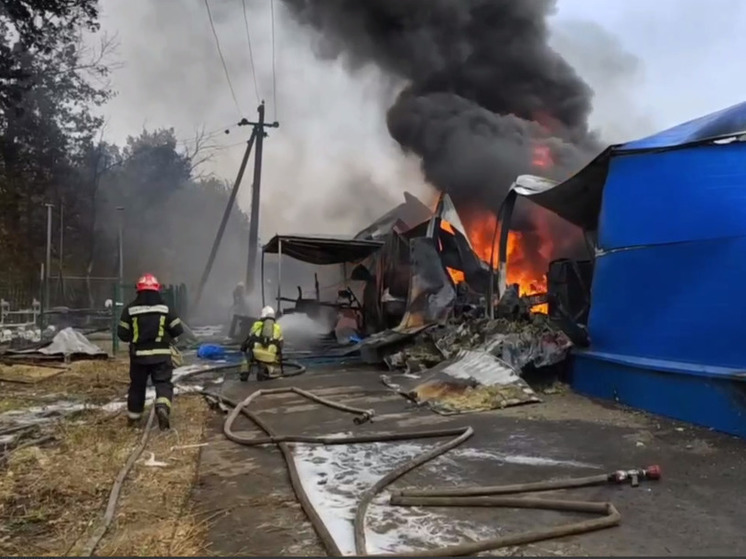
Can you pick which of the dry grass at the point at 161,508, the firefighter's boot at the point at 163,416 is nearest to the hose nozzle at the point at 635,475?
the dry grass at the point at 161,508

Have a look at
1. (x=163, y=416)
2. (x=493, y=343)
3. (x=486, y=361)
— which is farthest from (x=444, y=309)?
(x=163, y=416)

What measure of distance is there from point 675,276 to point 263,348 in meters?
5.54

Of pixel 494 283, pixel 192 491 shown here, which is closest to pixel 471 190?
pixel 494 283

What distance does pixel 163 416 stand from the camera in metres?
5.81

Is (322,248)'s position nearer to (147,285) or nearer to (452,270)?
(452,270)

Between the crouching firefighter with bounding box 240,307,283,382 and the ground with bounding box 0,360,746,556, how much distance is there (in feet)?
7.24

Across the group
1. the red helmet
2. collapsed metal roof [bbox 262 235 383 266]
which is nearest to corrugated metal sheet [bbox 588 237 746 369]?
the red helmet

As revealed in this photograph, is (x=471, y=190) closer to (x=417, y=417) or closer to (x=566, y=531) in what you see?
(x=417, y=417)

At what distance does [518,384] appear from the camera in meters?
6.87

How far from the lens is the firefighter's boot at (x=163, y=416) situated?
581cm

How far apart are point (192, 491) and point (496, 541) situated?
2047 millimetres

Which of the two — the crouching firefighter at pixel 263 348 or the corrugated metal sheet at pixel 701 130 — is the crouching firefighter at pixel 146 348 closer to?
the crouching firefighter at pixel 263 348

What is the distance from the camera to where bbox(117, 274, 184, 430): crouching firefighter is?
6.00 m

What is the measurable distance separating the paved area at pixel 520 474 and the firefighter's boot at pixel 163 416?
1.45 feet
